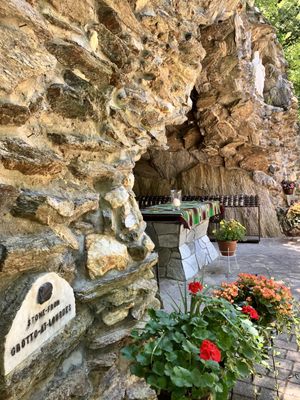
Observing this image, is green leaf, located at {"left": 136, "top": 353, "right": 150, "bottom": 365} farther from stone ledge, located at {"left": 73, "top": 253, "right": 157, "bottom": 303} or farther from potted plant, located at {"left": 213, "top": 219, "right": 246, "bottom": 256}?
potted plant, located at {"left": 213, "top": 219, "right": 246, "bottom": 256}

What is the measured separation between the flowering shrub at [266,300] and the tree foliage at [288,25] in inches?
355

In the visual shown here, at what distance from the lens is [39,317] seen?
95 centimetres

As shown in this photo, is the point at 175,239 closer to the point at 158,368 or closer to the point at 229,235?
the point at 229,235

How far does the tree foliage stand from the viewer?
8.86m

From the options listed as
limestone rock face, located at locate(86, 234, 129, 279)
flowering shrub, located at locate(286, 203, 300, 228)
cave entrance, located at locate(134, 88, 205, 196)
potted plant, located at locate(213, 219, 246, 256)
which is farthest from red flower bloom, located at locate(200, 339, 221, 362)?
flowering shrub, located at locate(286, 203, 300, 228)

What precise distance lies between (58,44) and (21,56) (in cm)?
26

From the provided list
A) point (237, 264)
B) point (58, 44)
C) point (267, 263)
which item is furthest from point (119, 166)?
point (267, 263)

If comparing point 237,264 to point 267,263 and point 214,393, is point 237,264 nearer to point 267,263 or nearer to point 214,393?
point 267,263

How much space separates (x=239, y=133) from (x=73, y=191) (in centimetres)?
606

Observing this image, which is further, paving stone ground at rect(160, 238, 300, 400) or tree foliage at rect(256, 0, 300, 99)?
tree foliage at rect(256, 0, 300, 99)

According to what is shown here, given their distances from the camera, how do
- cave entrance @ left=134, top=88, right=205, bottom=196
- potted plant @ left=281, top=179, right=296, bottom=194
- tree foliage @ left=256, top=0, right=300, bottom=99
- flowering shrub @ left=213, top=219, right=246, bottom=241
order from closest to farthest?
flowering shrub @ left=213, top=219, right=246, bottom=241, cave entrance @ left=134, top=88, right=205, bottom=196, potted plant @ left=281, top=179, right=296, bottom=194, tree foliage @ left=256, top=0, right=300, bottom=99

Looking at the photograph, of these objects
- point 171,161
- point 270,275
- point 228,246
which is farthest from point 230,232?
point 171,161

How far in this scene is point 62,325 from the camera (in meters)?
1.06

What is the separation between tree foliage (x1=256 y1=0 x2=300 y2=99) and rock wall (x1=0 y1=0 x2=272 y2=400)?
9.15 m
